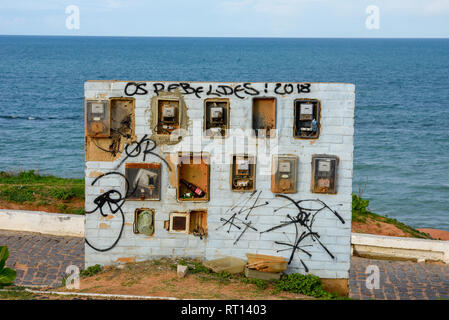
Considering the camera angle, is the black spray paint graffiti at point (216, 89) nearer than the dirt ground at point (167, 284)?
No

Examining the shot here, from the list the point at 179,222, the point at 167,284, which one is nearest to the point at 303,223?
the point at 179,222

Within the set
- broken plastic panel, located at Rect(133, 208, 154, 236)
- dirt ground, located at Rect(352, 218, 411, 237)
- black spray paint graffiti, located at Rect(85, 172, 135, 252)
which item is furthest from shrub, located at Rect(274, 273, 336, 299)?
dirt ground, located at Rect(352, 218, 411, 237)

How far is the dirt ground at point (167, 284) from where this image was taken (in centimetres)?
1215

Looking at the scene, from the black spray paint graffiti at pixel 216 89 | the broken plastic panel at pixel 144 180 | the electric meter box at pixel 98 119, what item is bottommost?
the broken plastic panel at pixel 144 180

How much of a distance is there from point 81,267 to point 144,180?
13.0 feet

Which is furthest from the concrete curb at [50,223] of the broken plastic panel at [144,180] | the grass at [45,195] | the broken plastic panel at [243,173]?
the broken plastic panel at [243,173]

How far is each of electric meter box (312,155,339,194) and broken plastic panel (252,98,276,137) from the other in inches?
53.1

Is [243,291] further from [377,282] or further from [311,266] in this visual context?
[377,282]

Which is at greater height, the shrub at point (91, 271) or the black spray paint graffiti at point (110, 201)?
the black spray paint graffiti at point (110, 201)

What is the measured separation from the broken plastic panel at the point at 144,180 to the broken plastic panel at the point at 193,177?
570 mm

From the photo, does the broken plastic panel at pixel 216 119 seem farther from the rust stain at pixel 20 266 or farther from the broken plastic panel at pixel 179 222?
the rust stain at pixel 20 266

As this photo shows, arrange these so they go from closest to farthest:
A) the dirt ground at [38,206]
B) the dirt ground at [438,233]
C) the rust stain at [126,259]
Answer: the rust stain at [126,259] → the dirt ground at [38,206] → the dirt ground at [438,233]

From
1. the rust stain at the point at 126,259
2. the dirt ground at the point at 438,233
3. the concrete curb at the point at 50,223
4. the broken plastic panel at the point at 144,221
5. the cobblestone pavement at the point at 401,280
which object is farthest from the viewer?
the dirt ground at the point at 438,233
